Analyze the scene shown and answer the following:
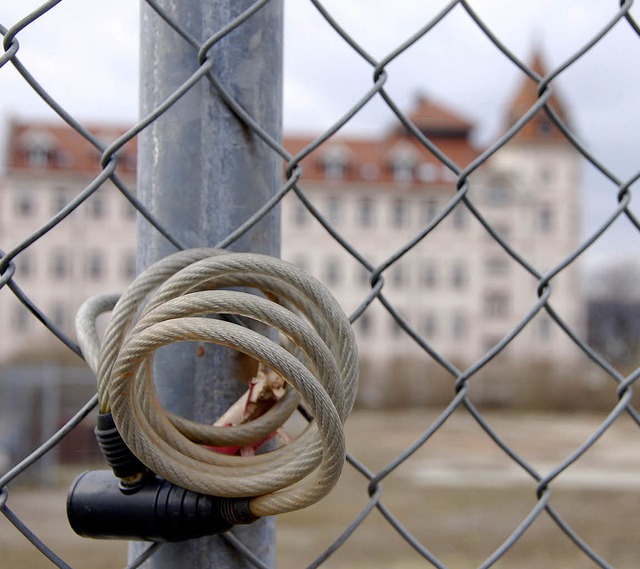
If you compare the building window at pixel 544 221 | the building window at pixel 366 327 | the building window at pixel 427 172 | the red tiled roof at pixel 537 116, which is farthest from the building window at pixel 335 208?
the building window at pixel 544 221

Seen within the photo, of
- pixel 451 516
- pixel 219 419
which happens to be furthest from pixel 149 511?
pixel 451 516

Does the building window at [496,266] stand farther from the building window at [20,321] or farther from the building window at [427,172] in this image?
the building window at [20,321]

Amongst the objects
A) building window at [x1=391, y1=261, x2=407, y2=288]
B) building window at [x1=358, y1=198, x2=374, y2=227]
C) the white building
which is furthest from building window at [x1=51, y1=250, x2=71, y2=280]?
building window at [x1=391, y1=261, x2=407, y2=288]

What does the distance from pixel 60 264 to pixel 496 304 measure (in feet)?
38.6

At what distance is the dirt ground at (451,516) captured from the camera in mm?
6465

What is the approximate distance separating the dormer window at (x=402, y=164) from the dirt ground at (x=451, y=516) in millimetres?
10366

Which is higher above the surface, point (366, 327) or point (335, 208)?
point (335, 208)

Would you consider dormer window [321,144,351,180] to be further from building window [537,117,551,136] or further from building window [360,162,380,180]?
building window [537,117,551,136]

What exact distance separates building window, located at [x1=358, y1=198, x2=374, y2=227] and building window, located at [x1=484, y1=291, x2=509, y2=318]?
3.93m

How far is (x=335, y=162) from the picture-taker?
21672 millimetres

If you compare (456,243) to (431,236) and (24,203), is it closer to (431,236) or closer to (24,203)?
(431,236)

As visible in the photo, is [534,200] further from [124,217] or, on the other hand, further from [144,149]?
[144,149]

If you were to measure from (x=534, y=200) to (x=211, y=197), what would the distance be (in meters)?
21.4

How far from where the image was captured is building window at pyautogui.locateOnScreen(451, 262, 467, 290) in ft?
68.9
